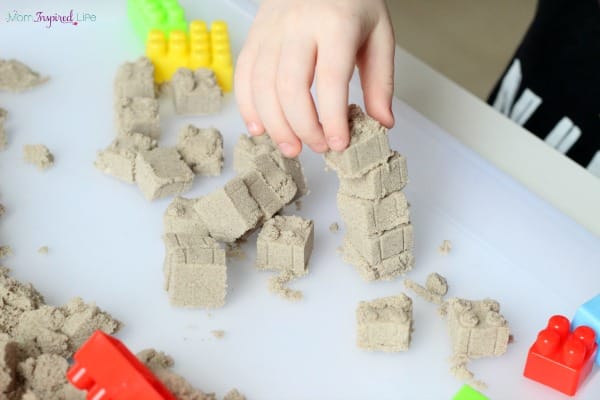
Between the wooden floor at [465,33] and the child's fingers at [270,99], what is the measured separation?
1.31 m

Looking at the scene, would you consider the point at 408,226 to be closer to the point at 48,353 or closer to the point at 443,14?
the point at 48,353

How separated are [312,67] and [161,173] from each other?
278mm

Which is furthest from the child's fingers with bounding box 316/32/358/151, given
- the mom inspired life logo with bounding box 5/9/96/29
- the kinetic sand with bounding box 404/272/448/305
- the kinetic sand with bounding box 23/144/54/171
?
the mom inspired life logo with bounding box 5/9/96/29

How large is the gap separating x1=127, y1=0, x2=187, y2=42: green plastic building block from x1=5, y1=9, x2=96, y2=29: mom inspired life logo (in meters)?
0.10

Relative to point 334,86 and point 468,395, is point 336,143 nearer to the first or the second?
point 334,86

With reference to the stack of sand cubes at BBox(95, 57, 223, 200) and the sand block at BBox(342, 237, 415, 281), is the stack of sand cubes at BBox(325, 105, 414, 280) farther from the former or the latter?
the stack of sand cubes at BBox(95, 57, 223, 200)

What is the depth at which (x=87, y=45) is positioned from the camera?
1.43 metres

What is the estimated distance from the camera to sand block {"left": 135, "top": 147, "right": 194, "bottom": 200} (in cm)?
118

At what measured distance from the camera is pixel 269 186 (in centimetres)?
114

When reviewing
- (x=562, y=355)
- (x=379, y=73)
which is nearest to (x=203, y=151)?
(x=379, y=73)

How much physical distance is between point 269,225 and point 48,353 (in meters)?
0.30

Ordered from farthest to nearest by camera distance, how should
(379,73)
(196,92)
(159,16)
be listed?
(159,16)
(196,92)
(379,73)

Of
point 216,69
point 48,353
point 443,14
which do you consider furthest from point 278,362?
point 443,14

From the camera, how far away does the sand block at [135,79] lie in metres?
1.31
